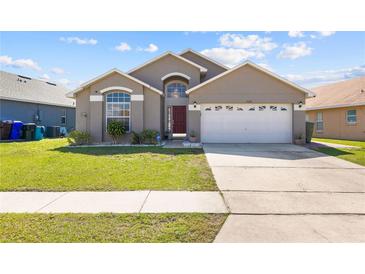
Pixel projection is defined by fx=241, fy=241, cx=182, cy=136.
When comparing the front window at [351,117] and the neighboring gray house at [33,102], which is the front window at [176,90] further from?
the neighboring gray house at [33,102]

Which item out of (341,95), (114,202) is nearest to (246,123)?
(341,95)

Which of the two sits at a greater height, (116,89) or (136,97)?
(116,89)

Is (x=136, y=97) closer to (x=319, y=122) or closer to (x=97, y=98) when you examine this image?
(x=97, y=98)

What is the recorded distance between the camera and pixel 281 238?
3.62 metres

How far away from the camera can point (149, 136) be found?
47.2 ft

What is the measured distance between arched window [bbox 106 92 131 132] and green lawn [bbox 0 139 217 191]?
481 centimetres

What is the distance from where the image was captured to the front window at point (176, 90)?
56.9 feet

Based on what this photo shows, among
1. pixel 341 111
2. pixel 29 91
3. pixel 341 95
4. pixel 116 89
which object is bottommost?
pixel 341 111

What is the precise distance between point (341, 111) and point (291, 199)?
58.2 feet

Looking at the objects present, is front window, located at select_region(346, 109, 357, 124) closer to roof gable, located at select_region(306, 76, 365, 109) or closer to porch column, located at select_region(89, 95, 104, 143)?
roof gable, located at select_region(306, 76, 365, 109)

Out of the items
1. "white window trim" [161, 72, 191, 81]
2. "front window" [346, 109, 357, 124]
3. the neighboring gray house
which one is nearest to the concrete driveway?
"white window trim" [161, 72, 191, 81]

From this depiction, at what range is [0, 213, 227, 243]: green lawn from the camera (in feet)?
11.7

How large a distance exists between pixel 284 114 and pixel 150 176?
10.9 m

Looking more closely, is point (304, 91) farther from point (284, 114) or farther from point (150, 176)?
point (150, 176)
